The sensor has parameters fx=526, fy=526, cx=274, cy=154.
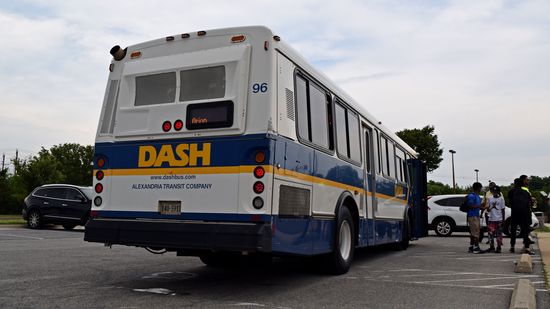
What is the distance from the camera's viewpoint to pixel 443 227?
19875 millimetres

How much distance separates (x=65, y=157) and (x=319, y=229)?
2785 inches

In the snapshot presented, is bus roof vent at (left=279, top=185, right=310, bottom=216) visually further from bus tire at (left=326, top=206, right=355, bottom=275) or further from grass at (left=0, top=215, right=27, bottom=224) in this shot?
grass at (left=0, top=215, right=27, bottom=224)

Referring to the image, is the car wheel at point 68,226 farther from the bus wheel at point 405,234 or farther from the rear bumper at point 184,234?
the rear bumper at point 184,234

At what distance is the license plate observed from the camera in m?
6.03

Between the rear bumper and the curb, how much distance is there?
2.50m

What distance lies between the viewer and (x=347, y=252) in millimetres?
7941

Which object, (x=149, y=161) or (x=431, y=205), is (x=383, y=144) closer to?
(x=149, y=161)

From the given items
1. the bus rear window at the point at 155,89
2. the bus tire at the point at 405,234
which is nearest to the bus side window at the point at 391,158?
the bus tire at the point at 405,234

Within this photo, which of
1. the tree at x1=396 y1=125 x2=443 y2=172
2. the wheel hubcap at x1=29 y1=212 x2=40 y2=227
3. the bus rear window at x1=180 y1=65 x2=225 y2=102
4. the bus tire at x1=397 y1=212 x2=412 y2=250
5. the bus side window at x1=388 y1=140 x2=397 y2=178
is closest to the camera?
the bus rear window at x1=180 y1=65 x2=225 y2=102

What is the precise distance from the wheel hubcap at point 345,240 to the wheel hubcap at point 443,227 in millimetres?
13000

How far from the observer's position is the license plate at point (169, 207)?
6.03 meters

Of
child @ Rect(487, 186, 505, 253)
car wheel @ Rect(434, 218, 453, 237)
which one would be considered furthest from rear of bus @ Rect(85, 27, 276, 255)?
car wheel @ Rect(434, 218, 453, 237)

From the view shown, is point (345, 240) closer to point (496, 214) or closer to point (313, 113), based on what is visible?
point (313, 113)

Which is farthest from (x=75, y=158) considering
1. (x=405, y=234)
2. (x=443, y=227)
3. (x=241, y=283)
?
(x=241, y=283)
